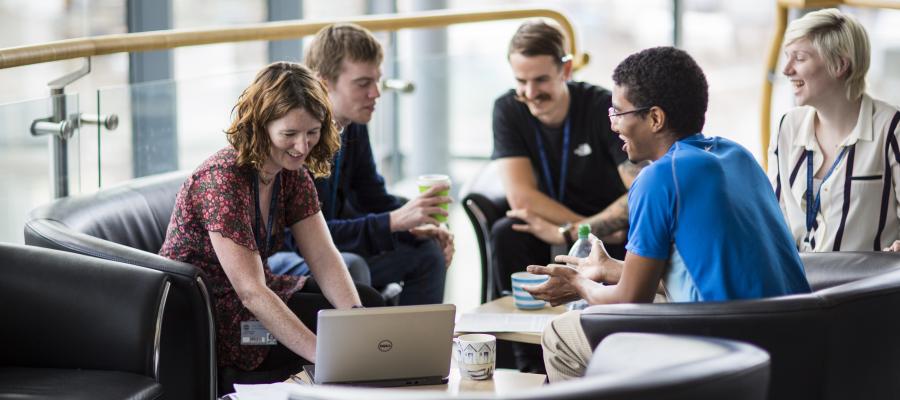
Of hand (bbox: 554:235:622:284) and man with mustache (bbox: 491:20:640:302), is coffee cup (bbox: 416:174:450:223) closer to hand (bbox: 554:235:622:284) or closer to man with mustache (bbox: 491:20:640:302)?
man with mustache (bbox: 491:20:640:302)

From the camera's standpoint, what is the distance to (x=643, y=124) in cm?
251

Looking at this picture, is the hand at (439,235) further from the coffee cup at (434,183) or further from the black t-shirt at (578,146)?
the black t-shirt at (578,146)

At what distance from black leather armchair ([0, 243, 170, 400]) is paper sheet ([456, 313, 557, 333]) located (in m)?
0.80

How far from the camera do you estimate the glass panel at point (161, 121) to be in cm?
365

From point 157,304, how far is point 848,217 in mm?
1928

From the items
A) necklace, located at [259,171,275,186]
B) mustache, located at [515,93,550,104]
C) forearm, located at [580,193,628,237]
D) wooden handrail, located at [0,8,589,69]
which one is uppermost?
wooden handrail, located at [0,8,589,69]

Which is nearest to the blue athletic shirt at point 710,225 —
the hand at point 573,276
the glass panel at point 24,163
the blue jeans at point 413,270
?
the hand at point 573,276

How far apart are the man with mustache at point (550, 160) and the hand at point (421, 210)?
0.49m

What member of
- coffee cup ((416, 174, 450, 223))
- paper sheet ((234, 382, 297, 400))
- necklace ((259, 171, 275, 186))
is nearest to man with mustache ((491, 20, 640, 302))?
coffee cup ((416, 174, 450, 223))

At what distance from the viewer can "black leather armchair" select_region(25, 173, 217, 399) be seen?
2775 millimetres

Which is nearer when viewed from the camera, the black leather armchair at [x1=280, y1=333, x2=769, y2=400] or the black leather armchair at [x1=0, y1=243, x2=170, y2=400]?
the black leather armchair at [x1=280, y1=333, x2=769, y2=400]

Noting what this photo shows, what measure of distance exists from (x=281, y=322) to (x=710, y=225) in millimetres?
1080

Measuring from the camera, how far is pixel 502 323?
3.09m

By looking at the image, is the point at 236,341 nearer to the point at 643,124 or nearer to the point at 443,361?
the point at 443,361
